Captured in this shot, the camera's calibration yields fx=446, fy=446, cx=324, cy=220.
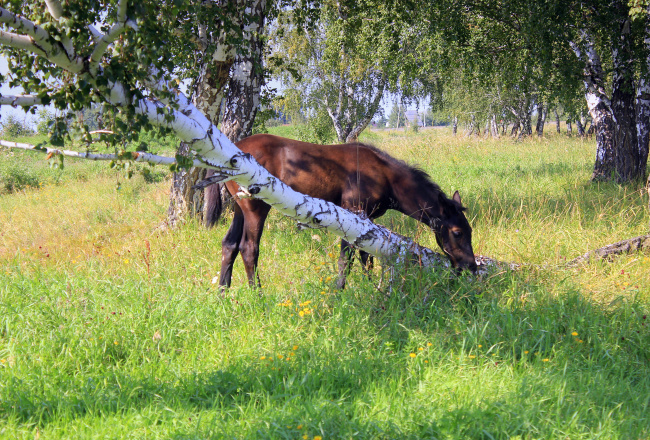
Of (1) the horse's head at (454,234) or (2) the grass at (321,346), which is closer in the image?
(2) the grass at (321,346)

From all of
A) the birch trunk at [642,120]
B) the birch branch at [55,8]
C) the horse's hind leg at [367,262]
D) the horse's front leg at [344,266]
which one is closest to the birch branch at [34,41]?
the birch branch at [55,8]

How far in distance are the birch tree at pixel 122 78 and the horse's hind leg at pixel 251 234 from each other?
1.27m

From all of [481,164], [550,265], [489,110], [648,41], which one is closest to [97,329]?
[550,265]

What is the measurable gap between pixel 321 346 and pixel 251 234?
6.33ft

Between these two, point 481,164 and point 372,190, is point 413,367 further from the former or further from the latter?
point 481,164

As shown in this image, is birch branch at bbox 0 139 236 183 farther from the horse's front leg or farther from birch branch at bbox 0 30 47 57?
the horse's front leg

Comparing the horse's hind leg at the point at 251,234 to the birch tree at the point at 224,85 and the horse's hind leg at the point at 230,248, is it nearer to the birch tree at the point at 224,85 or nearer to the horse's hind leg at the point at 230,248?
the horse's hind leg at the point at 230,248

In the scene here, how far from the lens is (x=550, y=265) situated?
473cm

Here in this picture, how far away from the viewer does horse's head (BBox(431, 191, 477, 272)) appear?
477 cm

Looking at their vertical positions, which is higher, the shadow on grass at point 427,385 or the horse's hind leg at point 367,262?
the horse's hind leg at point 367,262

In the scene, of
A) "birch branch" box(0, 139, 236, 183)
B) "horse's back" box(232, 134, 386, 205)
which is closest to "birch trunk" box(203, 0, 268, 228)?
"horse's back" box(232, 134, 386, 205)

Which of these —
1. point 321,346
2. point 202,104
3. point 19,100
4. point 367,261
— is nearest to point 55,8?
point 19,100

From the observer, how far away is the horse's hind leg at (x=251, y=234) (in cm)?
494

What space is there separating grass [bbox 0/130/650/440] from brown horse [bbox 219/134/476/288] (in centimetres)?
49
